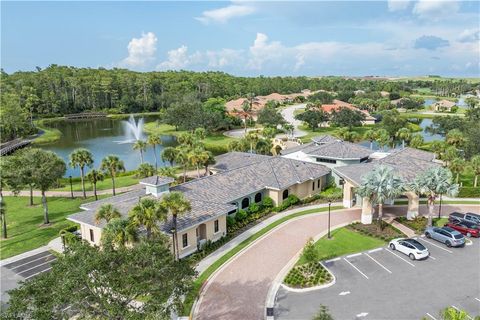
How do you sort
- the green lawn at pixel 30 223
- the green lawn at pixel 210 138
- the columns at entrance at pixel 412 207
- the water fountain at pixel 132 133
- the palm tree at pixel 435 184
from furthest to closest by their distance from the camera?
the water fountain at pixel 132 133
the green lawn at pixel 210 138
the columns at entrance at pixel 412 207
the green lawn at pixel 30 223
the palm tree at pixel 435 184

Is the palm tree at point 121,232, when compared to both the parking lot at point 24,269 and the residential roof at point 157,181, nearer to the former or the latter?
the parking lot at point 24,269

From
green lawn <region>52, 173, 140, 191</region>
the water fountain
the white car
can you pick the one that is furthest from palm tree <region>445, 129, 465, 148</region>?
the water fountain

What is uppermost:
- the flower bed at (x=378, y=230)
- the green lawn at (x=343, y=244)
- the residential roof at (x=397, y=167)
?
the residential roof at (x=397, y=167)

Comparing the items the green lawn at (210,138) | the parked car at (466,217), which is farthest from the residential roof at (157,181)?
the green lawn at (210,138)

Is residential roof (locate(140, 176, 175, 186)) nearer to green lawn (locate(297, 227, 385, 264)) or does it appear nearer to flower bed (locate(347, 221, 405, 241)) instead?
green lawn (locate(297, 227, 385, 264))

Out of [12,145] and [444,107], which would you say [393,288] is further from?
[444,107]

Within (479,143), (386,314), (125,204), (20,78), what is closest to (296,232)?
(386,314)
